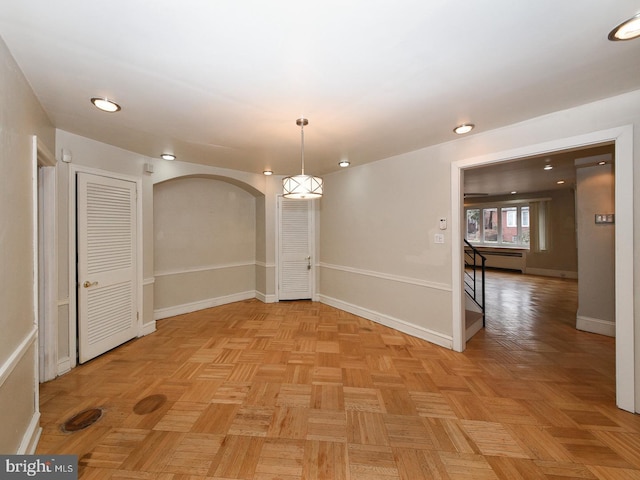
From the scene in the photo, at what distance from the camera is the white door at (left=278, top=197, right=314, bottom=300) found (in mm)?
5004

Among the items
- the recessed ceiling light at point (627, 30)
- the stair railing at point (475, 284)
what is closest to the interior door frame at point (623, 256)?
the recessed ceiling light at point (627, 30)

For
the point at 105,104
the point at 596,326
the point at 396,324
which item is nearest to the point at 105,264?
the point at 105,104

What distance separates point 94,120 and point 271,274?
3375mm

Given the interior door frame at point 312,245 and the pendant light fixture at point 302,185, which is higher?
the pendant light fixture at point 302,185

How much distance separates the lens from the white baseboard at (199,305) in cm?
417

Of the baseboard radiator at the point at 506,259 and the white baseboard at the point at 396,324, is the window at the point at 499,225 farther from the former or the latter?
the white baseboard at the point at 396,324

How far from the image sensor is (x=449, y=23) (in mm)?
1272

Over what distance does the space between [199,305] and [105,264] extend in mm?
1871

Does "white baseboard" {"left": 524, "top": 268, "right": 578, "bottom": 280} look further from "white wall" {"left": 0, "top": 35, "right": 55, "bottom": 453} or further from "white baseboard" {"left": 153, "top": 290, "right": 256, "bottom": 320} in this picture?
"white wall" {"left": 0, "top": 35, "right": 55, "bottom": 453}

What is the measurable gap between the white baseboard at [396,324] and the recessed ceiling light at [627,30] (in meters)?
2.83

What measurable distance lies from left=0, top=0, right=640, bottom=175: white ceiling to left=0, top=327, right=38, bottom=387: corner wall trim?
1.73 metres

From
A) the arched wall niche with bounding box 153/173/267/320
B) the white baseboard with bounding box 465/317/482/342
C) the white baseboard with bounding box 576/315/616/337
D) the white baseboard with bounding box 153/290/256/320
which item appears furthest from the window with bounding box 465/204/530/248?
the white baseboard with bounding box 153/290/256/320

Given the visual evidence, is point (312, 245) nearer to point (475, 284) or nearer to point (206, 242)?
point (206, 242)

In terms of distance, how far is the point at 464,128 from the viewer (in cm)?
259
